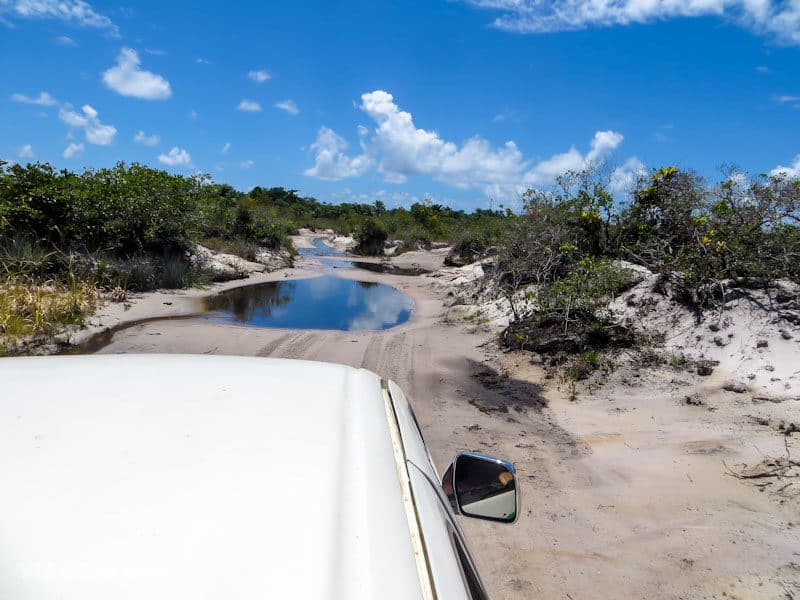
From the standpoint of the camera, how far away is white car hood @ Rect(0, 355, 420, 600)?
2.59ft

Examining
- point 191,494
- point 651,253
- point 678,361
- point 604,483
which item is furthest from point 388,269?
point 191,494

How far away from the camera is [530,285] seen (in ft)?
37.3

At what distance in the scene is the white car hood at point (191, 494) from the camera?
0.79m

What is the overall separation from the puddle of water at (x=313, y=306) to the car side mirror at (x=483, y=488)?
29.7ft

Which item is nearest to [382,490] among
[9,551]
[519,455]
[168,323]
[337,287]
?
[9,551]

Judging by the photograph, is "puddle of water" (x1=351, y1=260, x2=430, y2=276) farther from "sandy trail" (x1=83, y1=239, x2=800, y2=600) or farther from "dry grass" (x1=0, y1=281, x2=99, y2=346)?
"sandy trail" (x1=83, y1=239, x2=800, y2=600)

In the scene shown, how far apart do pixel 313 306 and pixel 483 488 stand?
474 inches

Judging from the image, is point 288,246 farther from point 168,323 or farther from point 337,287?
point 168,323

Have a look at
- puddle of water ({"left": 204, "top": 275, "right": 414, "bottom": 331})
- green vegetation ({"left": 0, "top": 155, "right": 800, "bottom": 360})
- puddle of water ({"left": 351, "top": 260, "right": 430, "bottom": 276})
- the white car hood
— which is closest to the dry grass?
green vegetation ({"left": 0, "top": 155, "right": 800, "bottom": 360})

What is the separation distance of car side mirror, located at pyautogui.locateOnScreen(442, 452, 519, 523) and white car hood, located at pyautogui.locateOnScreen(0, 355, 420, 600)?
56cm

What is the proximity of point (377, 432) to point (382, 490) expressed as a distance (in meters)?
0.29

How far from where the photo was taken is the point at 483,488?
6.21 feet

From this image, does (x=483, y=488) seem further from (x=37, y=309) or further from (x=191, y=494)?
(x=37, y=309)

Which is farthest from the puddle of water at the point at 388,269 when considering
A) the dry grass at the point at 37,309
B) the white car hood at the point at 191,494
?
the white car hood at the point at 191,494
